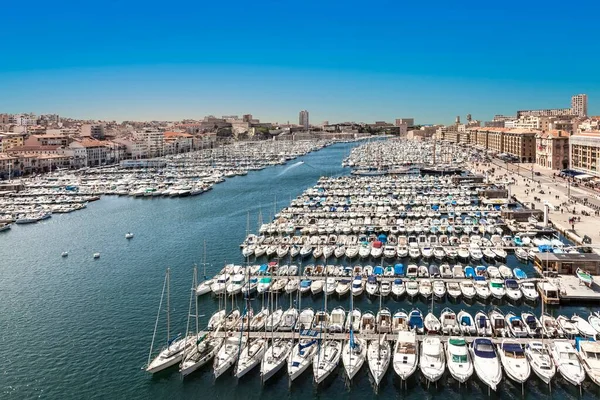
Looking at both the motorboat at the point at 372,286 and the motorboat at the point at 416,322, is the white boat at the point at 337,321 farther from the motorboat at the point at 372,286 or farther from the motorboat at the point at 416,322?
the motorboat at the point at 372,286

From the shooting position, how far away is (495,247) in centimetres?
1977

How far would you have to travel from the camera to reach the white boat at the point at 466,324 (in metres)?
12.0

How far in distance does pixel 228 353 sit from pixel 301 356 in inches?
68.0

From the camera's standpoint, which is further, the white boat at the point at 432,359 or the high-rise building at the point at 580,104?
the high-rise building at the point at 580,104

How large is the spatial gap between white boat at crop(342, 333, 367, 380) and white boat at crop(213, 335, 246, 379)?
2.47 meters

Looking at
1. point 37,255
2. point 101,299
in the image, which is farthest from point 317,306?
point 37,255

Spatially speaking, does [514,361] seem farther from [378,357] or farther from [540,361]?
[378,357]

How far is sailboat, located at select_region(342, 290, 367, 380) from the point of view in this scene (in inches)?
417

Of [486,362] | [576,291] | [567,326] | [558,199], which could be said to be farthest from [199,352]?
[558,199]

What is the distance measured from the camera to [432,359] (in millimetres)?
10648

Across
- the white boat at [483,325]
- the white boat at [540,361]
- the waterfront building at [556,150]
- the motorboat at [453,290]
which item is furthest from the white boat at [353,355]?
the waterfront building at [556,150]

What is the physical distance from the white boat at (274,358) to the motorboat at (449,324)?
3.90 m

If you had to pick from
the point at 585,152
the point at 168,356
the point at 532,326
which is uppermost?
the point at 585,152

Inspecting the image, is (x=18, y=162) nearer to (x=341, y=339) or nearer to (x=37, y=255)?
(x=37, y=255)
